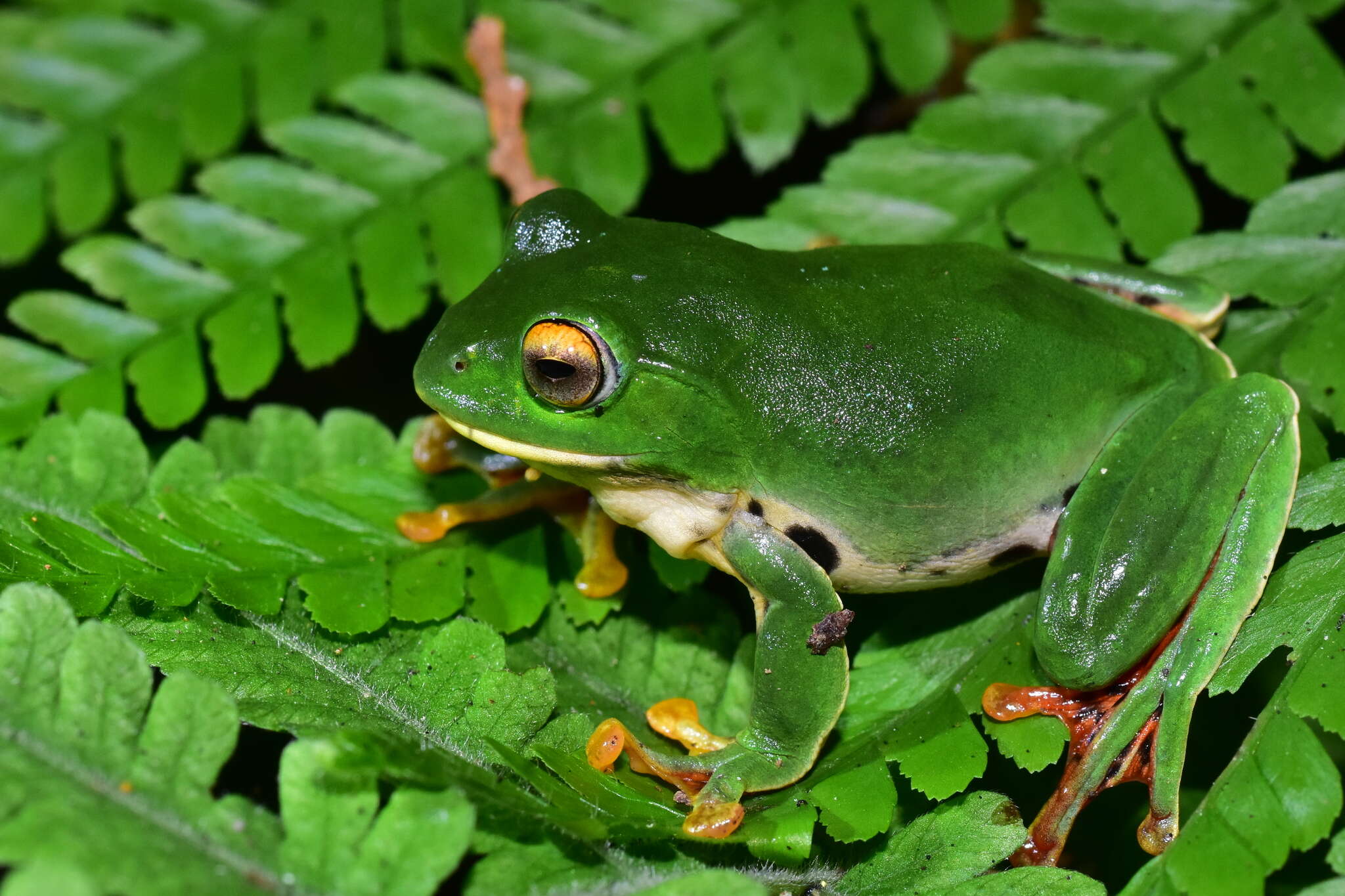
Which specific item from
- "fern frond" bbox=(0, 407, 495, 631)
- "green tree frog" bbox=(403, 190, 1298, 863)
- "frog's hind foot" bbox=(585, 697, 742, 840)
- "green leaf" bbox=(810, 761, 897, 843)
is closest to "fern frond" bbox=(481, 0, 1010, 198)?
"green tree frog" bbox=(403, 190, 1298, 863)

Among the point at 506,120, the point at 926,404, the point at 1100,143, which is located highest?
the point at 1100,143

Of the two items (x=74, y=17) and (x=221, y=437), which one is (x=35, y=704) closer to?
(x=221, y=437)

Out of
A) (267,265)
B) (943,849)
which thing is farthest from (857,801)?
(267,265)

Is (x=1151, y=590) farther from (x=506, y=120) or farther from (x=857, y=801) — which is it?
(x=506, y=120)

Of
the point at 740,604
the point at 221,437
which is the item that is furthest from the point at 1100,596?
the point at 221,437

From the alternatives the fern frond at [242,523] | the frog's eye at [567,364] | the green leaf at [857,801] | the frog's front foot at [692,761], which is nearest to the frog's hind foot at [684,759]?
the frog's front foot at [692,761]
